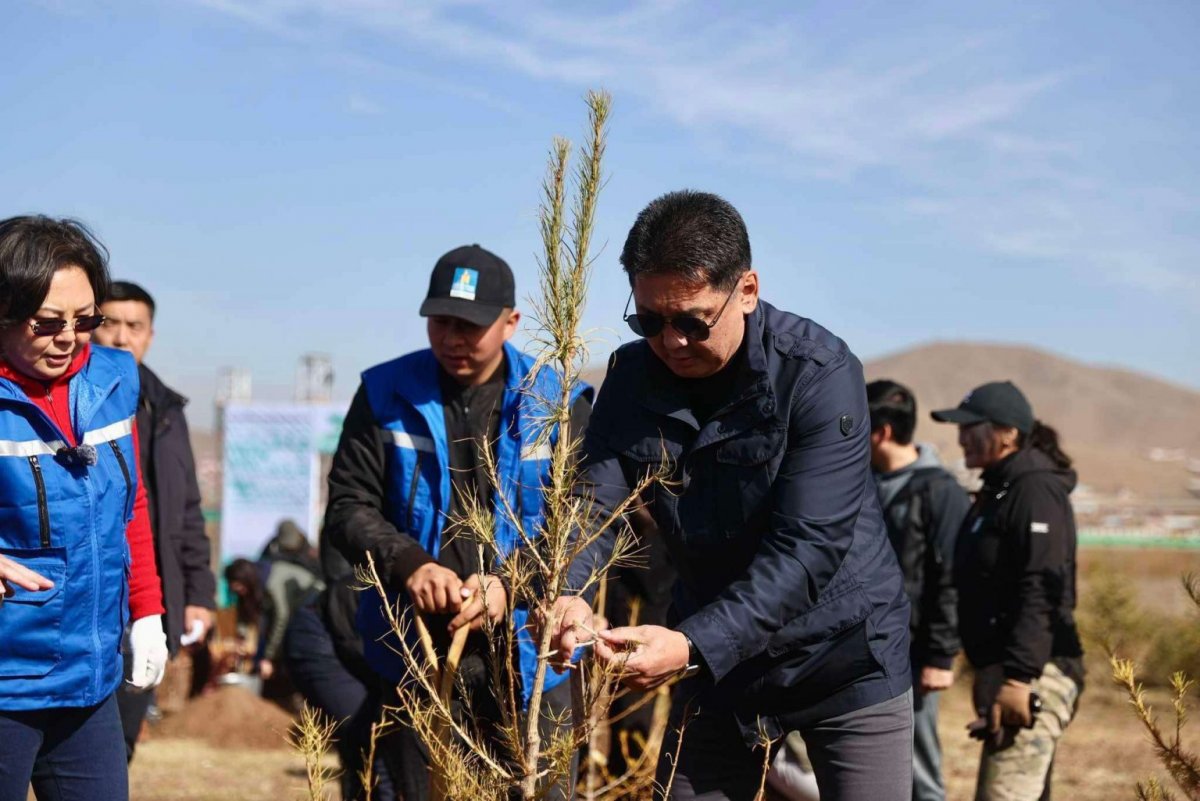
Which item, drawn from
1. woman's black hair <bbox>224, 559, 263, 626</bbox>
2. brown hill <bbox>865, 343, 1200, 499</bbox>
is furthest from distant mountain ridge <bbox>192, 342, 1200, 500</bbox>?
woman's black hair <bbox>224, 559, 263, 626</bbox>

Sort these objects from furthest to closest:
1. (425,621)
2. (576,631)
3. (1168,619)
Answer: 1. (1168,619)
2. (425,621)
3. (576,631)

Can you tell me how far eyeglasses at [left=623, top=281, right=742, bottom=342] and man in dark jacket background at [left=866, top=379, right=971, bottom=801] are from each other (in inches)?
110

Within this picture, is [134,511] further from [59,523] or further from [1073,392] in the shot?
[1073,392]

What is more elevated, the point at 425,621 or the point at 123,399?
the point at 123,399

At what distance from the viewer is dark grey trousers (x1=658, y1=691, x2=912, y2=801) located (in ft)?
9.38

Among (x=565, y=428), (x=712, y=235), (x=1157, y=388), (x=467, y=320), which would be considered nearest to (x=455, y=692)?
(x=467, y=320)

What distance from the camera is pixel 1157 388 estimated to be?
131 meters

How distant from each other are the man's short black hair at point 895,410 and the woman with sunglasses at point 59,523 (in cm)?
351

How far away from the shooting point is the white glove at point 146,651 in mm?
3271

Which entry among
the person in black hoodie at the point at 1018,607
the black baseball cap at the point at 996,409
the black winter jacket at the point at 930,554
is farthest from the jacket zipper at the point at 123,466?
the black winter jacket at the point at 930,554

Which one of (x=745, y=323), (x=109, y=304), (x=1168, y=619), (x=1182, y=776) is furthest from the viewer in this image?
(x=1168, y=619)

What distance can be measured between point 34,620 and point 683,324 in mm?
1578

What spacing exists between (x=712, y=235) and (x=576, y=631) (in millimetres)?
835

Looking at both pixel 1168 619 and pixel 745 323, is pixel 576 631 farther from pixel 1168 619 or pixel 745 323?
pixel 1168 619
